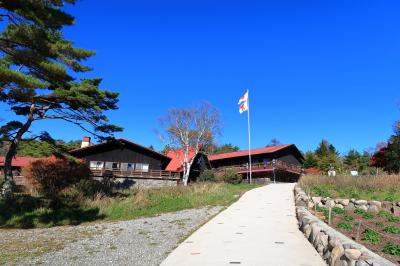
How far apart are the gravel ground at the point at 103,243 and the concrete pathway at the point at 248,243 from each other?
0.54m

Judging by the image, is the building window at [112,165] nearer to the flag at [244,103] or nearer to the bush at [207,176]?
the bush at [207,176]

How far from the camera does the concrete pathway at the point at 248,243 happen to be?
24.7 feet

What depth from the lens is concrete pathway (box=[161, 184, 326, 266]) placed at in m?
7.54

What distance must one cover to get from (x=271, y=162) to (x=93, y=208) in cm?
3043

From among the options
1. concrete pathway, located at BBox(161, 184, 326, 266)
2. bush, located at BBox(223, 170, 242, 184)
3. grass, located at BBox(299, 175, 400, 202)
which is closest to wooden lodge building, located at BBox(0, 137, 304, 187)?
bush, located at BBox(223, 170, 242, 184)

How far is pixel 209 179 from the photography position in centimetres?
3878

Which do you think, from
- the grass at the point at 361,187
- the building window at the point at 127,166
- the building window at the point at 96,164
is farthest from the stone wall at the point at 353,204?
the building window at the point at 96,164

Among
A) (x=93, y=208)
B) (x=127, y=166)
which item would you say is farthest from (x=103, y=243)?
(x=127, y=166)

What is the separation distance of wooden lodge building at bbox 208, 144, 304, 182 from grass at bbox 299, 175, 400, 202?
22.4 meters

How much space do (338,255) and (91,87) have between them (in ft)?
53.1

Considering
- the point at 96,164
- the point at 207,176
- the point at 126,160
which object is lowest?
the point at 207,176

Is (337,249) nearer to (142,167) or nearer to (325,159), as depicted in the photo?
(142,167)

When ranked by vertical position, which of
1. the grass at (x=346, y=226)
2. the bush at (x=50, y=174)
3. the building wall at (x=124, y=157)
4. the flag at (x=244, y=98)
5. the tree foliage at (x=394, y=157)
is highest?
the flag at (x=244, y=98)

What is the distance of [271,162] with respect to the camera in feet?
149
